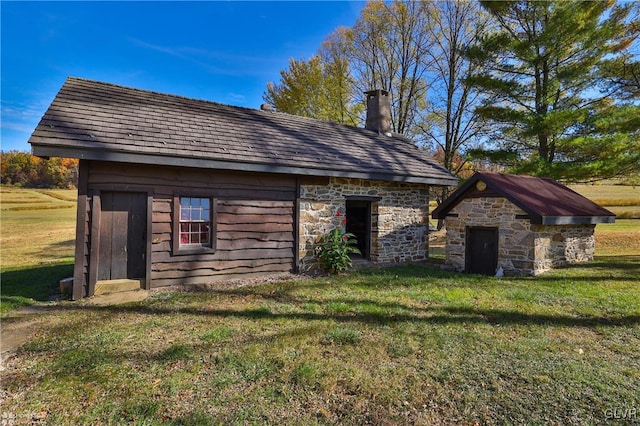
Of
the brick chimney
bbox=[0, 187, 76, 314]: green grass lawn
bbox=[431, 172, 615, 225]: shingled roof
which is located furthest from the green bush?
bbox=[0, 187, 76, 314]: green grass lawn

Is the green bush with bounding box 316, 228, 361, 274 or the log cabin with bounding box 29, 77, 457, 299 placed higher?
the log cabin with bounding box 29, 77, 457, 299

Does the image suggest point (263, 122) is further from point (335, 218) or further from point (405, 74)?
point (405, 74)

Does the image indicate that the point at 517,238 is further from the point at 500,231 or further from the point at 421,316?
the point at 421,316

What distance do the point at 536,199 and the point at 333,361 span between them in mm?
8153

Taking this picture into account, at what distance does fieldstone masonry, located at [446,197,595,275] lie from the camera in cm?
873

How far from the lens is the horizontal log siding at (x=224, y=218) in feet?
23.5

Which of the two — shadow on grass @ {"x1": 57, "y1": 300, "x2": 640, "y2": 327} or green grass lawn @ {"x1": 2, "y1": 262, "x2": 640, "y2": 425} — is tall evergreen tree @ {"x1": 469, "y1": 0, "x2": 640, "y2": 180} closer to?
green grass lawn @ {"x1": 2, "y1": 262, "x2": 640, "y2": 425}

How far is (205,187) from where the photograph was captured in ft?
25.4

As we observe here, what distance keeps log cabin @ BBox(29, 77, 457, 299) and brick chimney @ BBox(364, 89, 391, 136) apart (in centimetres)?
292

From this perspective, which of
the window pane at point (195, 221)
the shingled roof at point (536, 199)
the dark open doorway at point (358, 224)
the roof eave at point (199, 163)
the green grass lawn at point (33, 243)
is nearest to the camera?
the roof eave at point (199, 163)

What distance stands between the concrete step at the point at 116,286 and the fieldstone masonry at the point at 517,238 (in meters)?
8.47

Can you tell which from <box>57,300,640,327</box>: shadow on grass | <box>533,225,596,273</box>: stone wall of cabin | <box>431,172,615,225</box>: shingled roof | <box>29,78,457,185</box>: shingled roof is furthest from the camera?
<box>533,225,596,273</box>: stone wall of cabin

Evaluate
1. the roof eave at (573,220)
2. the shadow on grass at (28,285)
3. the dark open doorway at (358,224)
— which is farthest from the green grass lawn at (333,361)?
the dark open doorway at (358,224)

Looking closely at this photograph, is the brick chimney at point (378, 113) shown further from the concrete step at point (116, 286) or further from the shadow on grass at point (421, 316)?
the concrete step at point (116, 286)
